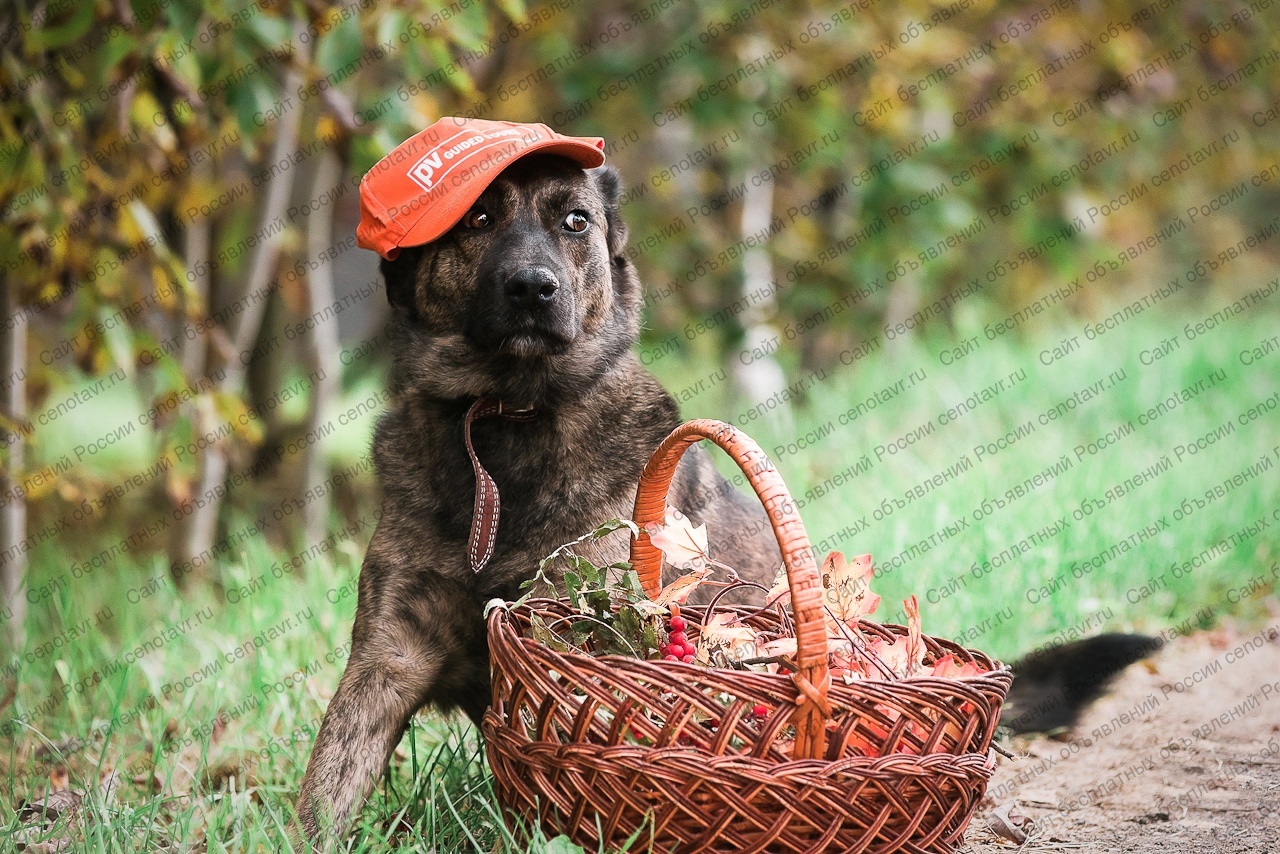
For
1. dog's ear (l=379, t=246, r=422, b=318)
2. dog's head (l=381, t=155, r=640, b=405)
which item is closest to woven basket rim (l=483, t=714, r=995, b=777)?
dog's head (l=381, t=155, r=640, b=405)

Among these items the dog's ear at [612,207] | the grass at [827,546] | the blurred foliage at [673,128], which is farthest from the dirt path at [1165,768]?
the blurred foliage at [673,128]

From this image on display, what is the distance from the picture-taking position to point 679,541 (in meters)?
2.40

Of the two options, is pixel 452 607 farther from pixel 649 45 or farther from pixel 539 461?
pixel 649 45

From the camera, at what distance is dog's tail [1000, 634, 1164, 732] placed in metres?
3.34

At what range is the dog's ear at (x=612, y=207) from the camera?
132 inches

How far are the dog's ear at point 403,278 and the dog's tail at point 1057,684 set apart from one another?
2077mm

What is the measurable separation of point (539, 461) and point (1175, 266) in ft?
50.5

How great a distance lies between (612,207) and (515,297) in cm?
61

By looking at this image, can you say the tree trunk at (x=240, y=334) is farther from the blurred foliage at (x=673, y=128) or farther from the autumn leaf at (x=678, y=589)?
the autumn leaf at (x=678, y=589)

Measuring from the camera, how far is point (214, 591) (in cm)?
528

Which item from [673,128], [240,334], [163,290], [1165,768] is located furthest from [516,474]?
[673,128]

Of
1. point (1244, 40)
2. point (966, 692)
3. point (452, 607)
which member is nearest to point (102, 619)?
point (452, 607)

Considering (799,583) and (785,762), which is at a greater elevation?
(799,583)

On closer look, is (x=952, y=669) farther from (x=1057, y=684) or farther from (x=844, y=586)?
(x=1057, y=684)
